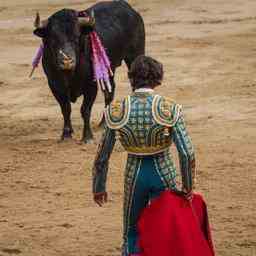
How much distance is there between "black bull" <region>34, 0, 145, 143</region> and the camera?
11.8 metres

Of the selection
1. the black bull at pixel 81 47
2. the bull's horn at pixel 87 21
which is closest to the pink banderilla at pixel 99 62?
the black bull at pixel 81 47

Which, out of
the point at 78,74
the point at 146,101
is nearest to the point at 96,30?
the point at 78,74

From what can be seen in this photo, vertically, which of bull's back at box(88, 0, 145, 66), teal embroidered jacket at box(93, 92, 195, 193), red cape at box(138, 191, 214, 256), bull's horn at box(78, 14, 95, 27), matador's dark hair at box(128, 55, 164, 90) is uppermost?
matador's dark hair at box(128, 55, 164, 90)

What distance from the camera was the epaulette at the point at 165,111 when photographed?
6.45m

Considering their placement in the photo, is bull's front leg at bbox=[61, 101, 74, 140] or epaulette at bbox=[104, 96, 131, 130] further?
bull's front leg at bbox=[61, 101, 74, 140]

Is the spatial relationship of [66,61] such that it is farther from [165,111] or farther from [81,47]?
[165,111]

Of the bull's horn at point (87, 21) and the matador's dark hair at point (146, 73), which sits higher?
the matador's dark hair at point (146, 73)

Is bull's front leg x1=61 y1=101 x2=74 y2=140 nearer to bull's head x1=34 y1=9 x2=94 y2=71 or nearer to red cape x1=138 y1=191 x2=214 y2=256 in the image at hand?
bull's head x1=34 y1=9 x2=94 y2=71

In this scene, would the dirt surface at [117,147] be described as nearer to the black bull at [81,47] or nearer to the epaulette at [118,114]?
the black bull at [81,47]

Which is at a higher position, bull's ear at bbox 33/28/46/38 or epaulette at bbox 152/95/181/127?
epaulette at bbox 152/95/181/127

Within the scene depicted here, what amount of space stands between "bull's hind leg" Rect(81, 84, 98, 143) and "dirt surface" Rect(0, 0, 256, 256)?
Result: 178 mm

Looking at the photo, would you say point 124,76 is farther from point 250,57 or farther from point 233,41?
point 233,41

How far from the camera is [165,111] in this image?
647 centimetres

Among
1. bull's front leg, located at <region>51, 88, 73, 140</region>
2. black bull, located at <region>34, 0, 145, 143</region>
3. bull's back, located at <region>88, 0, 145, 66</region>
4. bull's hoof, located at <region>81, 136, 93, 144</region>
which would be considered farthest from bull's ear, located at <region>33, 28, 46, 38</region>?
bull's hoof, located at <region>81, 136, 93, 144</region>
